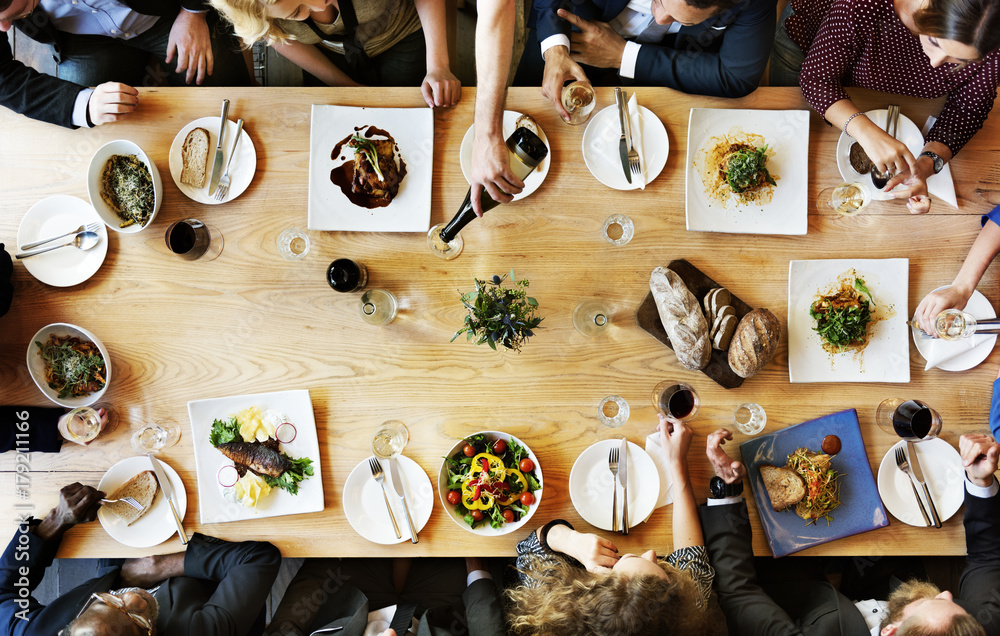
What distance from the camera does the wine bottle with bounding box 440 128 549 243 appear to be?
1.56 metres

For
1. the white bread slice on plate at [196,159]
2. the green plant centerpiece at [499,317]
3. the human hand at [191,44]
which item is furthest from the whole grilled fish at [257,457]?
the human hand at [191,44]

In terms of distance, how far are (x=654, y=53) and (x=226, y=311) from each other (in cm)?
154

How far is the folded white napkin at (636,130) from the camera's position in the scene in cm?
171

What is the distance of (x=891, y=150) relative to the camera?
1.61 metres

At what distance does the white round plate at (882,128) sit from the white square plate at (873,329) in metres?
0.23

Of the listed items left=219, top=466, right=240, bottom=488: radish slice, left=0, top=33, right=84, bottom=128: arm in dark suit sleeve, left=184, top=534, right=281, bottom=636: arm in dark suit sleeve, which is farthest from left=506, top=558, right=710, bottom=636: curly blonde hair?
left=0, top=33, right=84, bottom=128: arm in dark suit sleeve

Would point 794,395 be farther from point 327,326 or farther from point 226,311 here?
point 226,311

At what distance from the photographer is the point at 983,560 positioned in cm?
165

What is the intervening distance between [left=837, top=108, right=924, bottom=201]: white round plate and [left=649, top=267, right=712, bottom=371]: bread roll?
63 centimetres

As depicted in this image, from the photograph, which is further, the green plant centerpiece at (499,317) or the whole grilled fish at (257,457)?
the whole grilled fish at (257,457)

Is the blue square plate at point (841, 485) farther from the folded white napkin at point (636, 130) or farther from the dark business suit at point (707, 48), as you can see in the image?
the dark business suit at point (707, 48)

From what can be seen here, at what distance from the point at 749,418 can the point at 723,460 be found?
160 mm

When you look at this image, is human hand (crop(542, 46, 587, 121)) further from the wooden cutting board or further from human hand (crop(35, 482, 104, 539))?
human hand (crop(35, 482, 104, 539))

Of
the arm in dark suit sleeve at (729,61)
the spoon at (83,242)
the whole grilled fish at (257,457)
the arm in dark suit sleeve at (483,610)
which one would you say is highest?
the arm in dark suit sleeve at (729,61)
